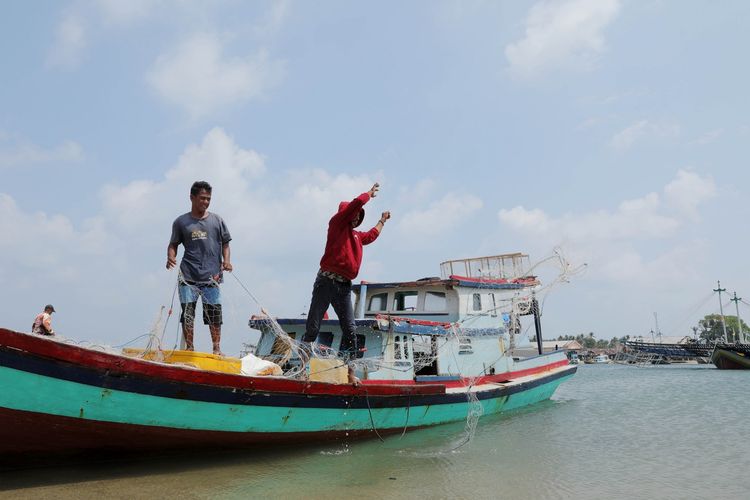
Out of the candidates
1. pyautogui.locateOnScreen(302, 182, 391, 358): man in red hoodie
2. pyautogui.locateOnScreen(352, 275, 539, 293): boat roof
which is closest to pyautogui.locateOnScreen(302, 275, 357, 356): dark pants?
pyautogui.locateOnScreen(302, 182, 391, 358): man in red hoodie

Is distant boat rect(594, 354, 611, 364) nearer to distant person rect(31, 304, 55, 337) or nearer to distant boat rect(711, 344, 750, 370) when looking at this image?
distant boat rect(711, 344, 750, 370)

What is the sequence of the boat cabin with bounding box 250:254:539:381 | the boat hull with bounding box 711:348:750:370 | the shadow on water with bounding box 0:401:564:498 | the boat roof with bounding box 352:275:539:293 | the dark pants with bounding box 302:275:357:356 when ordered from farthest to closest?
the boat hull with bounding box 711:348:750:370 < the boat roof with bounding box 352:275:539:293 < the boat cabin with bounding box 250:254:539:381 < the dark pants with bounding box 302:275:357:356 < the shadow on water with bounding box 0:401:564:498

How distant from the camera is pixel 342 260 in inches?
254

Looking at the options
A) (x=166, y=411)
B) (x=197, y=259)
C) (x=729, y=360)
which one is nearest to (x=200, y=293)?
(x=197, y=259)

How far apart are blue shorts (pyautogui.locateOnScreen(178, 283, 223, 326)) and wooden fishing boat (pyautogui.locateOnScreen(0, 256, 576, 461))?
684 mm

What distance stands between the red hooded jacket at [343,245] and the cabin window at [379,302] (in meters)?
5.78

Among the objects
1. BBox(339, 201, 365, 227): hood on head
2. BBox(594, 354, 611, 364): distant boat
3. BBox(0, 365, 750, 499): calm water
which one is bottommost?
BBox(594, 354, 611, 364): distant boat

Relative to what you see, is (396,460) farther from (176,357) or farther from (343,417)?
(176,357)

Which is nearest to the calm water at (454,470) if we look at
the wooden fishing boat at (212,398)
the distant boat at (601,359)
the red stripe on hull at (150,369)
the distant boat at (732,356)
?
the wooden fishing boat at (212,398)

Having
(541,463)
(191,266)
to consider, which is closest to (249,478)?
(191,266)

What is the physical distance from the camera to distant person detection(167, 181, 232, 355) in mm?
5953

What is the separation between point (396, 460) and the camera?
656 centimetres

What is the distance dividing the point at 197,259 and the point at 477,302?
788 cm

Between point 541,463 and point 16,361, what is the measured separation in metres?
6.46
